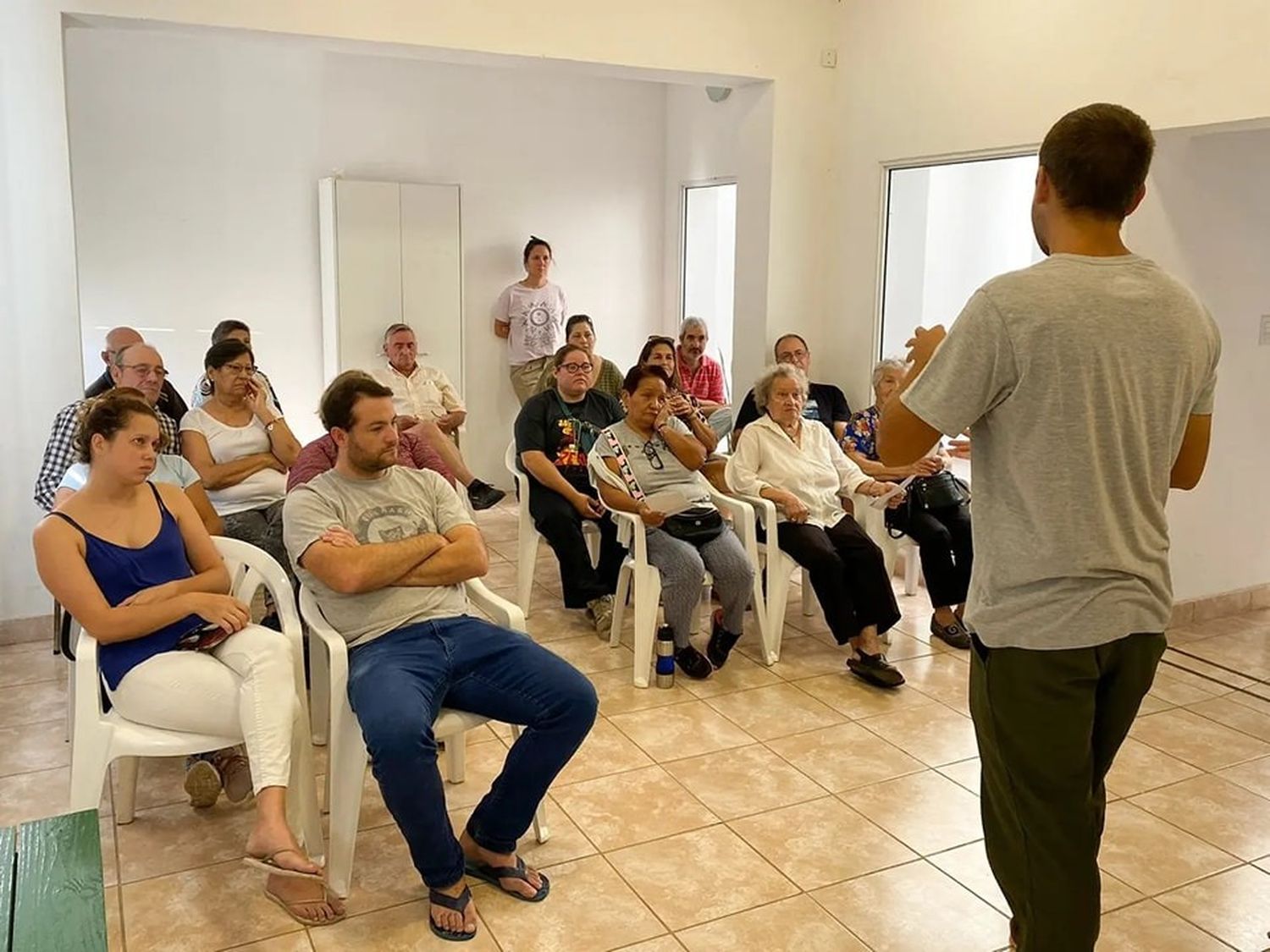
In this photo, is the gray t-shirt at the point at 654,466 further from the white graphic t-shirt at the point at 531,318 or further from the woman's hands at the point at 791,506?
the white graphic t-shirt at the point at 531,318

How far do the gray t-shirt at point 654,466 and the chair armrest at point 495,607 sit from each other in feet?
3.57

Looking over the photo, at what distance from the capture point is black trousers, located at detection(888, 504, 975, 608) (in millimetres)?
4199

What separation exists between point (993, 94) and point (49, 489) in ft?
12.3

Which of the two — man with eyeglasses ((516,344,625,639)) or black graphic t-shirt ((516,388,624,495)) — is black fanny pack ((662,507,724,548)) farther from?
black graphic t-shirt ((516,388,624,495))

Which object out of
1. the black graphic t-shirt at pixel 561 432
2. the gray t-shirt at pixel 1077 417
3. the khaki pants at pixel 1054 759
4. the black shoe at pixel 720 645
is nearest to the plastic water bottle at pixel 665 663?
the black shoe at pixel 720 645

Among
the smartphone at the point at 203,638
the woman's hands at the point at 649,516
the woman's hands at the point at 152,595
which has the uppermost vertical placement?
the woman's hands at the point at 152,595

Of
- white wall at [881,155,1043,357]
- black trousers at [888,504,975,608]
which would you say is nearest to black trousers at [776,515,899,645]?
black trousers at [888,504,975,608]

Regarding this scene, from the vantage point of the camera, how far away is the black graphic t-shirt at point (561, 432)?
4.38m

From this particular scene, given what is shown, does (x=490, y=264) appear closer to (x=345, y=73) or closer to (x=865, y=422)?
(x=345, y=73)

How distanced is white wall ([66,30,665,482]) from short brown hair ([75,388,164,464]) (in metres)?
3.41

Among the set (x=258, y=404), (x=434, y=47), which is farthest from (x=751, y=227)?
(x=258, y=404)

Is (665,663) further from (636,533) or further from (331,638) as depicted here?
(331,638)

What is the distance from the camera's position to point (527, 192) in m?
6.66

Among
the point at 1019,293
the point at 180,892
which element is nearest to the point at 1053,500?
the point at 1019,293
